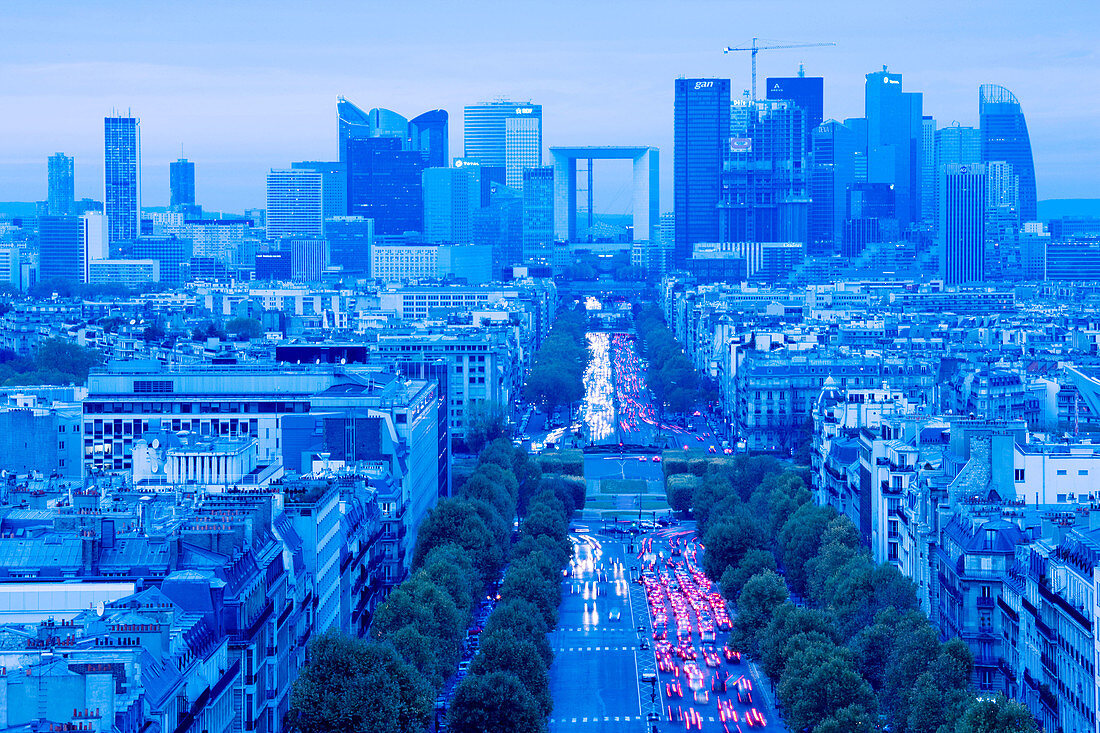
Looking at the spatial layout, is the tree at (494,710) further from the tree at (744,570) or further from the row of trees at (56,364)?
the row of trees at (56,364)

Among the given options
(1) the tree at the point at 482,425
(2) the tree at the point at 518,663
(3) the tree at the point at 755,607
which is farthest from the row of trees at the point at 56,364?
(2) the tree at the point at 518,663

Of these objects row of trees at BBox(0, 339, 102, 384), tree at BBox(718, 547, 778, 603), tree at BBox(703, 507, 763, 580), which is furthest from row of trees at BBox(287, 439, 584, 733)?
row of trees at BBox(0, 339, 102, 384)

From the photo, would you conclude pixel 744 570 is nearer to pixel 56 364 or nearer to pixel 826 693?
pixel 826 693

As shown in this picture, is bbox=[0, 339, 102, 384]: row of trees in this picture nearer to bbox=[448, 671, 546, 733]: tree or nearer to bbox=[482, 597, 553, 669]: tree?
bbox=[482, 597, 553, 669]: tree

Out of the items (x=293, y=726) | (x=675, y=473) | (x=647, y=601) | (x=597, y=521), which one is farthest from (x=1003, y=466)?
(x=675, y=473)

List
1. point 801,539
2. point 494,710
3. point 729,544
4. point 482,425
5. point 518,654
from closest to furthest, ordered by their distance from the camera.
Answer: point 494,710 → point 518,654 → point 801,539 → point 729,544 → point 482,425

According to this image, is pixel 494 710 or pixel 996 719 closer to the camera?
pixel 996 719

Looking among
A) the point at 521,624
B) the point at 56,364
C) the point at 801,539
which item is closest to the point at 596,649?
the point at 521,624

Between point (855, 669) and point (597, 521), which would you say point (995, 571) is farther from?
point (597, 521)
